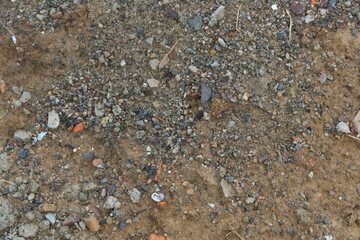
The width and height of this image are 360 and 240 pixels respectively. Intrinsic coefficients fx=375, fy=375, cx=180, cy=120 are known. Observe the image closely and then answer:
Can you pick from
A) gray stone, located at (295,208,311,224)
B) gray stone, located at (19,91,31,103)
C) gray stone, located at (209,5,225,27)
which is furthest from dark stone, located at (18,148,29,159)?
gray stone, located at (295,208,311,224)

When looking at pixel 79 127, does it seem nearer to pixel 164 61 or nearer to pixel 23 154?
pixel 23 154

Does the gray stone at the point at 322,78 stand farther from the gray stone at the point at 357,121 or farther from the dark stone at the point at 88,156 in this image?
the dark stone at the point at 88,156

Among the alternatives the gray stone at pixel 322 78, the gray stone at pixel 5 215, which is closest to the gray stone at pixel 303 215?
the gray stone at pixel 322 78

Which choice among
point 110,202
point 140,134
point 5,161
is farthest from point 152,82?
point 5,161

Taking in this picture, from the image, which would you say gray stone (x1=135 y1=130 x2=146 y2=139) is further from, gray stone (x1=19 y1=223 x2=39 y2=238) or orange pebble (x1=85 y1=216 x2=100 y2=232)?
gray stone (x1=19 y1=223 x2=39 y2=238)

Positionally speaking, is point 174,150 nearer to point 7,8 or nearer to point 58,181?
point 58,181
